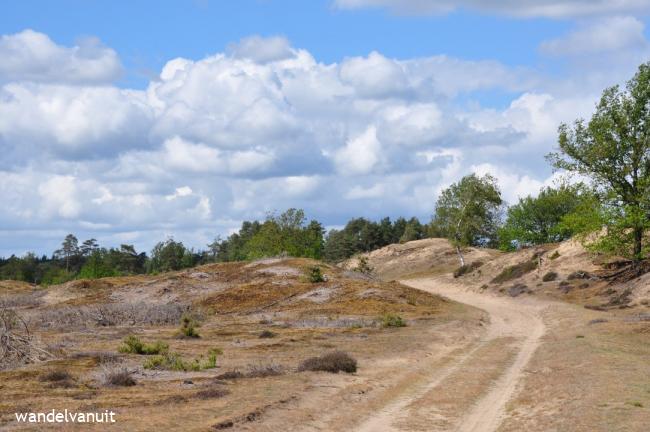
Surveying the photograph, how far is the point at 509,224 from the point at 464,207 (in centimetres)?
1050

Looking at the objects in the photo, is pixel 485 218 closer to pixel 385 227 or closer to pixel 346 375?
pixel 385 227

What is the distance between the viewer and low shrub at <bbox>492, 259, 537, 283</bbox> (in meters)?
73.2

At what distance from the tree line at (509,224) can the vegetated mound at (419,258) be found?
286cm

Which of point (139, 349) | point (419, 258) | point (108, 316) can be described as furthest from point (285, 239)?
point (139, 349)

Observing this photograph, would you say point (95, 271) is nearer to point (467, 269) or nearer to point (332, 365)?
point (467, 269)

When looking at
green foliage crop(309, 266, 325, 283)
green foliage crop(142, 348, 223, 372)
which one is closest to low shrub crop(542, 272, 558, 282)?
green foliage crop(309, 266, 325, 283)

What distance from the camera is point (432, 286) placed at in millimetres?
88562

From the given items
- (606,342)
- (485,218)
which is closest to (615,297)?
(606,342)

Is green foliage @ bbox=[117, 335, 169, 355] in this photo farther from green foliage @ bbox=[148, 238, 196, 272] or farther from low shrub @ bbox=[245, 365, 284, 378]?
green foliage @ bbox=[148, 238, 196, 272]

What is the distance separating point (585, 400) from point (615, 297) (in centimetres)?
3711

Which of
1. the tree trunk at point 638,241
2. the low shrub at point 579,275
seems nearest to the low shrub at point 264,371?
the tree trunk at point 638,241

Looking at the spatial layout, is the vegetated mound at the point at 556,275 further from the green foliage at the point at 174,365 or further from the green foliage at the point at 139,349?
the green foliage at the point at 174,365

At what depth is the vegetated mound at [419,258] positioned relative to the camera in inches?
4365

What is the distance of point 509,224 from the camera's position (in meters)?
113
